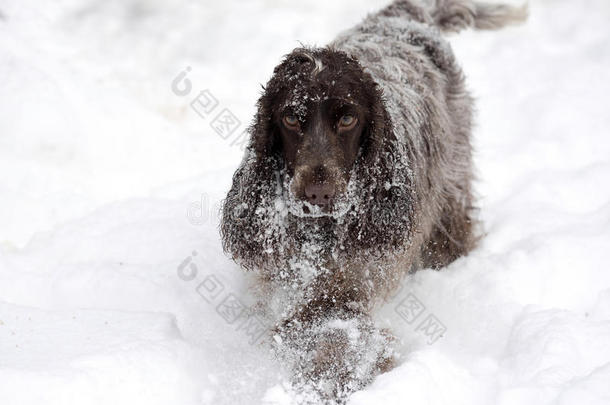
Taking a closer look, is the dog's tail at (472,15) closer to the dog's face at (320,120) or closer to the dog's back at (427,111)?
the dog's back at (427,111)

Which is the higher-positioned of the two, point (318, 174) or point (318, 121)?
point (318, 121)

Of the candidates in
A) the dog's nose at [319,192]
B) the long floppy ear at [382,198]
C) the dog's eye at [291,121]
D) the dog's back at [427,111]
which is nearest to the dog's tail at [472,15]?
the dog's back at [427,111]

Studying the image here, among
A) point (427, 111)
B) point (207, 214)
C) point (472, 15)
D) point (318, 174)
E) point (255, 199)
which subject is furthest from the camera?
point (472, 15)

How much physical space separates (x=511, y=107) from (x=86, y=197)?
4.24m

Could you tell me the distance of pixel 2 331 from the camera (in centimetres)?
349

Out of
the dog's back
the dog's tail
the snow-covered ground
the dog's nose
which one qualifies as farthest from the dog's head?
the dog's tail

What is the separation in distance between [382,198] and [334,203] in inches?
16.9

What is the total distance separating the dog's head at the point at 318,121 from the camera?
3.25m

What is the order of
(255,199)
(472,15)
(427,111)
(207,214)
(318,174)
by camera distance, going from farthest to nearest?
(472,15) < (207,214) < (427,111) < (255,199) < (318,174)

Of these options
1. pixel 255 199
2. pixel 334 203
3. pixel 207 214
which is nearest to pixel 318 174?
pixel 334 203

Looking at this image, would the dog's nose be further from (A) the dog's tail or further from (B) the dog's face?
(A) the dog's tail

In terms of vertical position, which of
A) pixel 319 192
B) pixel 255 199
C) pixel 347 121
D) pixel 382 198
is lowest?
pixel 382 198

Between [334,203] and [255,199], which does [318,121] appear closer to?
[334,203]

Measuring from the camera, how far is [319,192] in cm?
319
